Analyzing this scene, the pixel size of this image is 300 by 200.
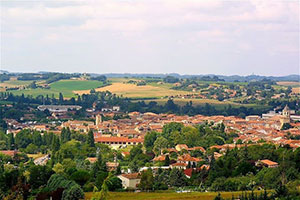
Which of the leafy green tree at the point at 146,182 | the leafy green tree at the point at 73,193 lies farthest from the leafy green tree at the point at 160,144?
the leafy green tree at the point at 73,193

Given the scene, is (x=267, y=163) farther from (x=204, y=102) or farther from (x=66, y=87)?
(x=66, y=87)

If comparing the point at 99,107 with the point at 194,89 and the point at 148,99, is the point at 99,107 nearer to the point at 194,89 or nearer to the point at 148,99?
the point at 148,99

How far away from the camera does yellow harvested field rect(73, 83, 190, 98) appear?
152 metres

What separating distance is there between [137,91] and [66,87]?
21.3m

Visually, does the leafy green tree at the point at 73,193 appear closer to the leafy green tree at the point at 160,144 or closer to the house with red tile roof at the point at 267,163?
the house with red tile roof at the point at 267,163

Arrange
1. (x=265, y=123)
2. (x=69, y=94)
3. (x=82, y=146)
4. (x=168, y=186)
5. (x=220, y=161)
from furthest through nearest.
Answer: (x=69, y=94), (x=265, y=123), (x=82, y=146), (x=220, y=161), (x=168, y=186)

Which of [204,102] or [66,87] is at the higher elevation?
[66,87]

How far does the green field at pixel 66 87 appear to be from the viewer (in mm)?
152125

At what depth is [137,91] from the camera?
160 metres

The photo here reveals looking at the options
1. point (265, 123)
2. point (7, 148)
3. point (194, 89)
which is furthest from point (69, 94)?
point (7, 148)

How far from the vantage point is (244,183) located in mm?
42281

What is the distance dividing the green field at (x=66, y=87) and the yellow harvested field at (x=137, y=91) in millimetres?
4247

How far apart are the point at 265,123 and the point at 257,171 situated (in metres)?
53.1

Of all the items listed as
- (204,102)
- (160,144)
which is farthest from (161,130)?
(204,102)
